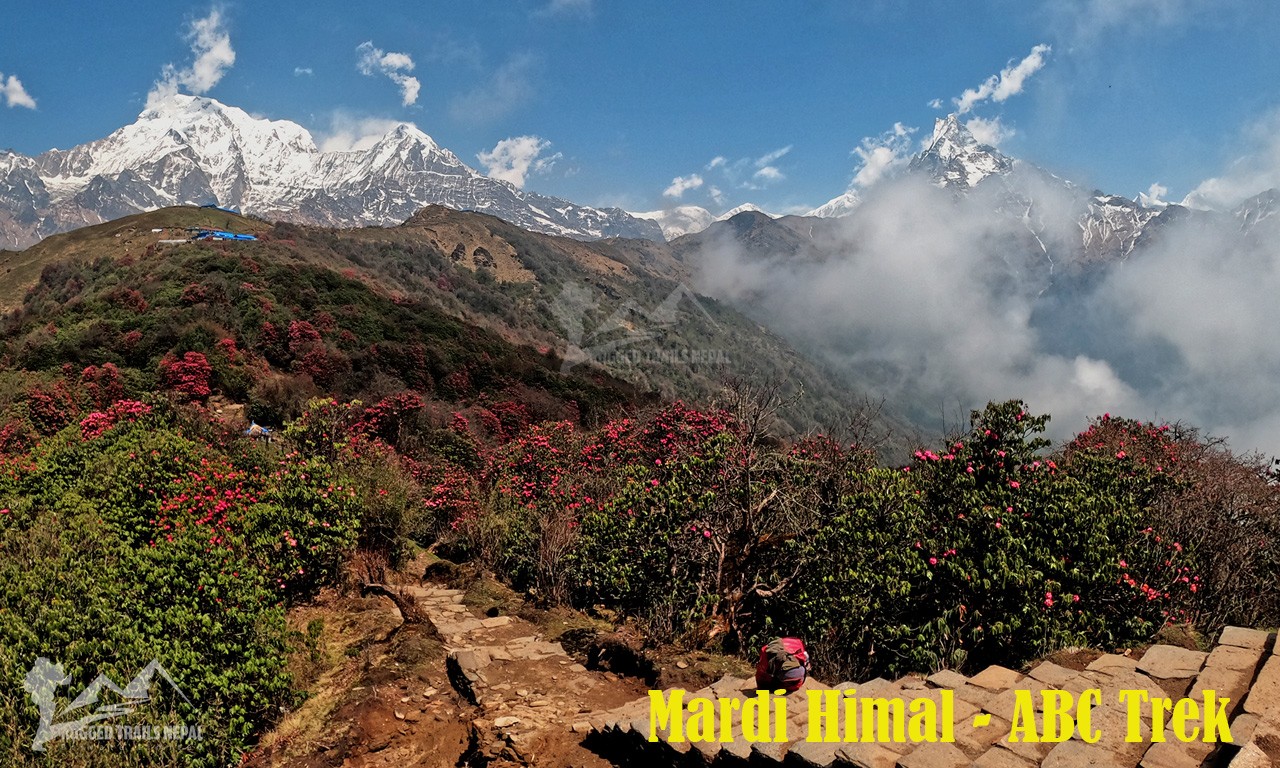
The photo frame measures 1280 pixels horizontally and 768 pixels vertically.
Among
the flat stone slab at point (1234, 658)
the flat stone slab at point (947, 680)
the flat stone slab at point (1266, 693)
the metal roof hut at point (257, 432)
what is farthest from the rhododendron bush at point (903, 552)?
the metal roof hut at point (257, 432)

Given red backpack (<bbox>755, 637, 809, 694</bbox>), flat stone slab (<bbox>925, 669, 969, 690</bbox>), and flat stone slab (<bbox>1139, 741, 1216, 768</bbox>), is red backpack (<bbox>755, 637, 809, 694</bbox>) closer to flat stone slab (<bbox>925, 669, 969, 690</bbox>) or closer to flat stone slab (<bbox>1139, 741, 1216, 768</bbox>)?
flat stone slab (<bbox>925, 669, 969, 690</bbox>)

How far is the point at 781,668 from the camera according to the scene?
6137 mm

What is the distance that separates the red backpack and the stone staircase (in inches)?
7.2

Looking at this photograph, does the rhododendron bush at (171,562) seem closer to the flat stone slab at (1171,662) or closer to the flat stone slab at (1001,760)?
the flat stone slab at (1001,760)

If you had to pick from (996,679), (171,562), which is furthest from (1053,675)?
(171,562)

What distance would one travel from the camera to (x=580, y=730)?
649 centimetres

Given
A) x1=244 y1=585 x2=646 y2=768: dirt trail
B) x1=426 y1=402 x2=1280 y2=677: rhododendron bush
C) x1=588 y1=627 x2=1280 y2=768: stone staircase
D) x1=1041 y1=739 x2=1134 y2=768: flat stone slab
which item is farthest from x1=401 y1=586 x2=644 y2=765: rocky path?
x1=1041 y1=739 x2=1134 y2=768: flat stone slab

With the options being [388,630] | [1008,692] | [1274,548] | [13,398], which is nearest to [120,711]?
[388,630]

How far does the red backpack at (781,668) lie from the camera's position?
6141 mm

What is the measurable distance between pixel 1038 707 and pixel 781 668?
81.1 inches

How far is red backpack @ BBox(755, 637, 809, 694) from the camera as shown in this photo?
6.14m

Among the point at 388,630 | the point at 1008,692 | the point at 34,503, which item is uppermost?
the point at 1008,692

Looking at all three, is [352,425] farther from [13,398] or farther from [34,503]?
[13,398]

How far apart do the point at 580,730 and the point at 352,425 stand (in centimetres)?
1787
